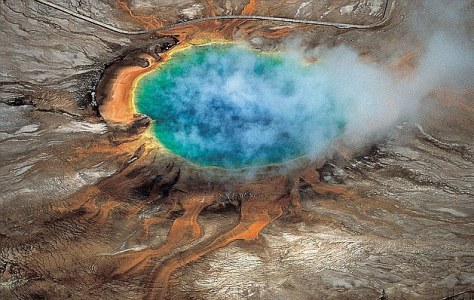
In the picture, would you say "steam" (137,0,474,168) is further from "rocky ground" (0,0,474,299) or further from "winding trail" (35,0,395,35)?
"winding trail" (35,0,395,35)

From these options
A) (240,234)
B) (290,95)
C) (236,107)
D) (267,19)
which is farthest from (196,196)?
(267,19)

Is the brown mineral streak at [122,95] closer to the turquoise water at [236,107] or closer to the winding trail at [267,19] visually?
the turquoise water at [236,107]

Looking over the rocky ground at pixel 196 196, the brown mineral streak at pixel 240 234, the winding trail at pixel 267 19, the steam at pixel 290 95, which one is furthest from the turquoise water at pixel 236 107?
the brown mineral streak at pixel 240 234

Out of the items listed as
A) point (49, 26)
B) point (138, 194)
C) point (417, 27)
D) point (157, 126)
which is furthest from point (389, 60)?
point (49, 26)

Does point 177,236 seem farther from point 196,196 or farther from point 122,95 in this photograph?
point 122,95

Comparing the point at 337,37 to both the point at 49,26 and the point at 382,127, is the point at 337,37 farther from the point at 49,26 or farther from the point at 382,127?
the point at 49,26
